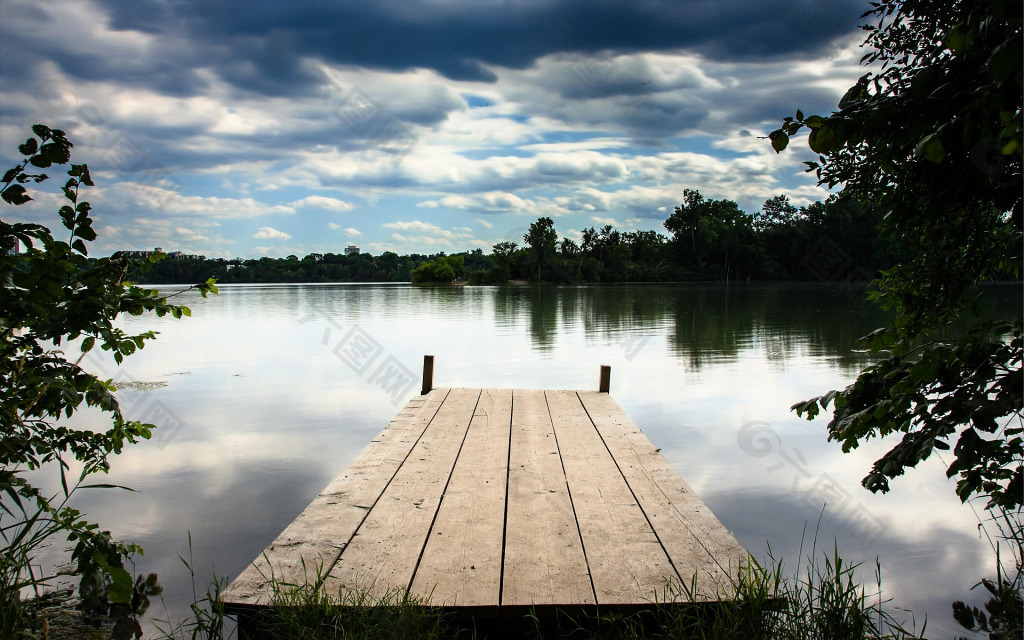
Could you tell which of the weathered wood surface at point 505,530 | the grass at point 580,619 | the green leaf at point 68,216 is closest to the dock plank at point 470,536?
the weathered wood surface at point 505,530

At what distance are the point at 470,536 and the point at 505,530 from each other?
0.65ft

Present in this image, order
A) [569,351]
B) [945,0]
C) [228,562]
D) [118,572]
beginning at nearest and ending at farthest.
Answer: [118,572]
[945,0]
[228,562]
[569,351]

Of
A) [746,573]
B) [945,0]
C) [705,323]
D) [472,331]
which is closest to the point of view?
[945,0]

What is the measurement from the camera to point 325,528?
344cm

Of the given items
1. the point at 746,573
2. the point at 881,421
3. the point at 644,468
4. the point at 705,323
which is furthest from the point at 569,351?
the point at 881,421

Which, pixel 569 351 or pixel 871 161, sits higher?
pixel 871 161

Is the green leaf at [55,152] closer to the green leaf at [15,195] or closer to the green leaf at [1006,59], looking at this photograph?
the green leaf at [15,195]

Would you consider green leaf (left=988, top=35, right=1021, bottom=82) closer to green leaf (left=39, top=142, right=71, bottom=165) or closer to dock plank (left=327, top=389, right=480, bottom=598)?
dock plank (left=327, top=389, right=480, bottom=598)

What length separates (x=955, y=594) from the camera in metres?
3.55

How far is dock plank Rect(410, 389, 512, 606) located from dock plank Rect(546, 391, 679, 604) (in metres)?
0.44

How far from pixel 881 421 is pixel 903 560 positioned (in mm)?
2399

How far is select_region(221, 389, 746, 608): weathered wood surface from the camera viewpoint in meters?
2.84

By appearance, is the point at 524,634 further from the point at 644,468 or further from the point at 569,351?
the point at 569,351

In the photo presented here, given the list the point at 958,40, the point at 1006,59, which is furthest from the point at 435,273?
the point at 1006,59
